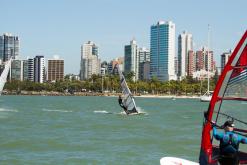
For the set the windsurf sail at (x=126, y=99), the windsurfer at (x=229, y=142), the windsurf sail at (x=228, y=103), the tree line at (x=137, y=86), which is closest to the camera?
the windsurfer at (x=229, y=142)

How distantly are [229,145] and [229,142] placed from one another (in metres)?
0.06

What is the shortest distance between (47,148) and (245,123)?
35.4 feet

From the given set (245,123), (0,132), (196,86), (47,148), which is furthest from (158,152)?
(196,86)

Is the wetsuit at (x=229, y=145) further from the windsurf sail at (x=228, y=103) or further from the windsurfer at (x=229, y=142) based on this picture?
the windsurf sail at (x=228, y=103)

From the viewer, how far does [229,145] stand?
31.3 ft

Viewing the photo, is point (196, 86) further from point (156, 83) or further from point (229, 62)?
point (229, 62)

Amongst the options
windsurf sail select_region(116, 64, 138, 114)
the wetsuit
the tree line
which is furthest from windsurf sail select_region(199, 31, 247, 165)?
the tree line

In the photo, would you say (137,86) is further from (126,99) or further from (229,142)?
(229,142)

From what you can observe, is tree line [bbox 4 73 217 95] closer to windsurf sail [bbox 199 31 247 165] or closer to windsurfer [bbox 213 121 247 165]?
windsurf sail [bbox 199 31 247 165]

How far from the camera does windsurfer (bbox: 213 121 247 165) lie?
376 inches

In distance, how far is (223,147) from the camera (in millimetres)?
9648

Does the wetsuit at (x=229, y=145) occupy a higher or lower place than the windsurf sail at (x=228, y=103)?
lower

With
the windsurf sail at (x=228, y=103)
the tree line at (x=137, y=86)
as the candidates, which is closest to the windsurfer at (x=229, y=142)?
the windsurf sail at (x=228, y=103)

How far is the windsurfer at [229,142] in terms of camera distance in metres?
9.55
